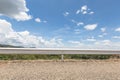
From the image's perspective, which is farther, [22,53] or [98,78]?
[22,53]

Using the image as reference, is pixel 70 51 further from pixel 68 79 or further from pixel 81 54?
pixel 68 79

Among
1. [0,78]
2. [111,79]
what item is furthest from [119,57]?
[0,78]

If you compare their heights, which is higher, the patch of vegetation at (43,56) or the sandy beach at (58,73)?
the patch of vegetation at (43,56)

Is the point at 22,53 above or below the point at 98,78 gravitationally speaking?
above

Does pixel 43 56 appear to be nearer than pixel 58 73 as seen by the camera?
No

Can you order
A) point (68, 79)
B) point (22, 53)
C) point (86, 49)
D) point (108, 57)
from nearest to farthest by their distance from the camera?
1. point (68, 79)
2. point (22, 53)
3. point (86, 49)
4. point (108, 57)

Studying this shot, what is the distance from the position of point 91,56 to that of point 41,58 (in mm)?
3823

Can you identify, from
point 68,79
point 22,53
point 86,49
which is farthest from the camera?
point 86,49

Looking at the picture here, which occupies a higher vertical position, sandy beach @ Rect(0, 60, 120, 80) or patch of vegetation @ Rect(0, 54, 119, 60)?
patch of vegetation @ Rect(0, 54, 119, 60)

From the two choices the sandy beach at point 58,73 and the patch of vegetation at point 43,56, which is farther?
the patch of vegetation at point 43,56

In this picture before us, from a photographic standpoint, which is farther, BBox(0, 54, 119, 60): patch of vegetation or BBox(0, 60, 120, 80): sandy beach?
BBox(0, 54, 119, 60): patch of vegetation

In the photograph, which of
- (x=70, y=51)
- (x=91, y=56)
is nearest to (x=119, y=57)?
(x=91, y=56)

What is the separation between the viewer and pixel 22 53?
1148cm

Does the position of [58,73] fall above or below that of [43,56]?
below
